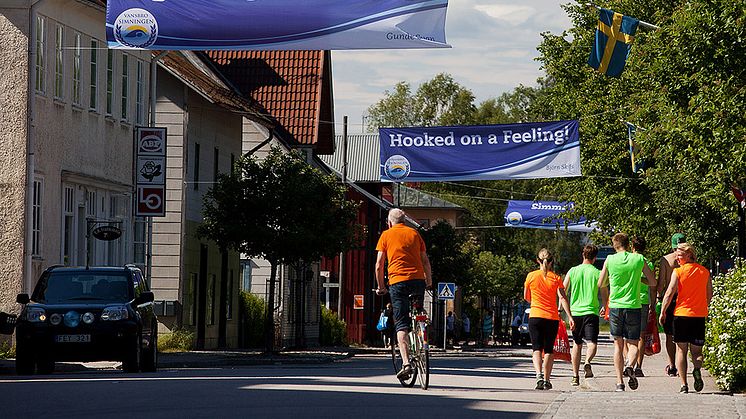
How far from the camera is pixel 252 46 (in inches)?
849

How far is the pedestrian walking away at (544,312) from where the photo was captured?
60.4 ft

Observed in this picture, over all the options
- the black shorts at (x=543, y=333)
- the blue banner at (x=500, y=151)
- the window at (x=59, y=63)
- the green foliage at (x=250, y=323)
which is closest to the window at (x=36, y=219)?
the window at (x=59, y=63)

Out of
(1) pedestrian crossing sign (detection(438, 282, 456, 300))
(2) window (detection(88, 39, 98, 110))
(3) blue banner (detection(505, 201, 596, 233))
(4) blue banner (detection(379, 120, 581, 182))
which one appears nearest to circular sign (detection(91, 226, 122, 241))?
(2) window (detection(88, 39, 98, 110))

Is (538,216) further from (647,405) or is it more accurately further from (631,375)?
(647,405)

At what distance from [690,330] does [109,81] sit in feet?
68.4

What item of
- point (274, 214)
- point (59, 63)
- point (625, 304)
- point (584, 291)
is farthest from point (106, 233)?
point (625, 304)

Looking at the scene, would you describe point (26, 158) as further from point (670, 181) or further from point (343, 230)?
point (670, 181)

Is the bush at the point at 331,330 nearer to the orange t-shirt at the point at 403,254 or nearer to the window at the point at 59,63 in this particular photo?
the window at the point at 59,63

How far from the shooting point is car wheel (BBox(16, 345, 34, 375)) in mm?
21625

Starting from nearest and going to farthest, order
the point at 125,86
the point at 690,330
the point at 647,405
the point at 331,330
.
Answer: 1. the point at 647,405
2. the point at 690,330
3. the point at 125,86
4. the point at 331,330

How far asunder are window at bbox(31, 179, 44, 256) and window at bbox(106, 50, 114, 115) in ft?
17.5

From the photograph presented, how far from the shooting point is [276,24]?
21.5 metres

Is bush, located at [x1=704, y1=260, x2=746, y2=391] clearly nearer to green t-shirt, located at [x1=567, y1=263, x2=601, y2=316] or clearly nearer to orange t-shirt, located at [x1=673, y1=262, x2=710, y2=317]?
orange t-shirt, located at [x1=673, y1=262, x2=710, y2=317]

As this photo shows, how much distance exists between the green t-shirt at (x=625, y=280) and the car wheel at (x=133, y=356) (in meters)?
7.13
